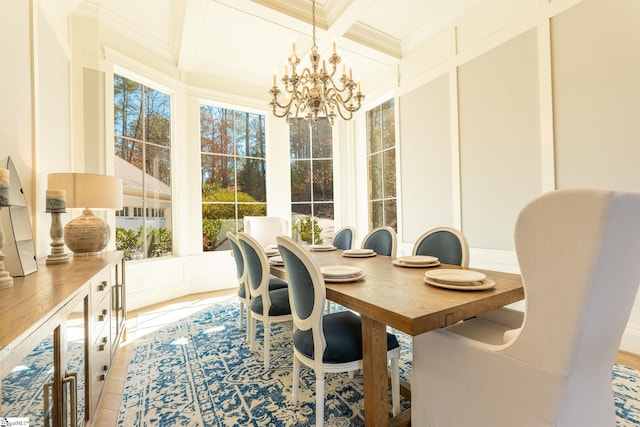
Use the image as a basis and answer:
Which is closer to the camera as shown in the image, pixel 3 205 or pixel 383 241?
pixel 3 205

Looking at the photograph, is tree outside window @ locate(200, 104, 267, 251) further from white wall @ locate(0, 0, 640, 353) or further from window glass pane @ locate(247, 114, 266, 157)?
white wall @ locate(0, 0, 640, 353)

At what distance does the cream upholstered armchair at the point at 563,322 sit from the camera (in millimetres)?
776

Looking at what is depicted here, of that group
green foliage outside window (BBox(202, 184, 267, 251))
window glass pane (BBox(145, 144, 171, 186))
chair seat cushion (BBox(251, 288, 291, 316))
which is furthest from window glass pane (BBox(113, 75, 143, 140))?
chair seat cushion (BBox(251, 288, 291, 316))

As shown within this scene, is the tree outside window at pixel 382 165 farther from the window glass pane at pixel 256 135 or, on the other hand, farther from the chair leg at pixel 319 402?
the chair leg at pixel 319 402

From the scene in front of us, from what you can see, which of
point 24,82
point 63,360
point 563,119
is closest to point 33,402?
point 63,360

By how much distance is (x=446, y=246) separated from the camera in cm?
214

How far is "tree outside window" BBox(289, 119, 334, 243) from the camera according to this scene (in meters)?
5.07

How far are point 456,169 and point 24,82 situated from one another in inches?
149

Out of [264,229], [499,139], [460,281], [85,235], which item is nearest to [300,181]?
[264,229]

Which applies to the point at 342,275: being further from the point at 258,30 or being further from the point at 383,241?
the point at 258,30

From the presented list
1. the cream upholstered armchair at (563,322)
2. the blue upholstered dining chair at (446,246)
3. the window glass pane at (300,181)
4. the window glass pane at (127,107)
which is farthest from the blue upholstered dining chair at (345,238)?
the window glass pane at (127,107)

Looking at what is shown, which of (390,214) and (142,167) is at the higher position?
(142,167)

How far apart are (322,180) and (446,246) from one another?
3.31 meters

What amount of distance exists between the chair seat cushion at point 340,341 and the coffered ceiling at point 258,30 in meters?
2.13
